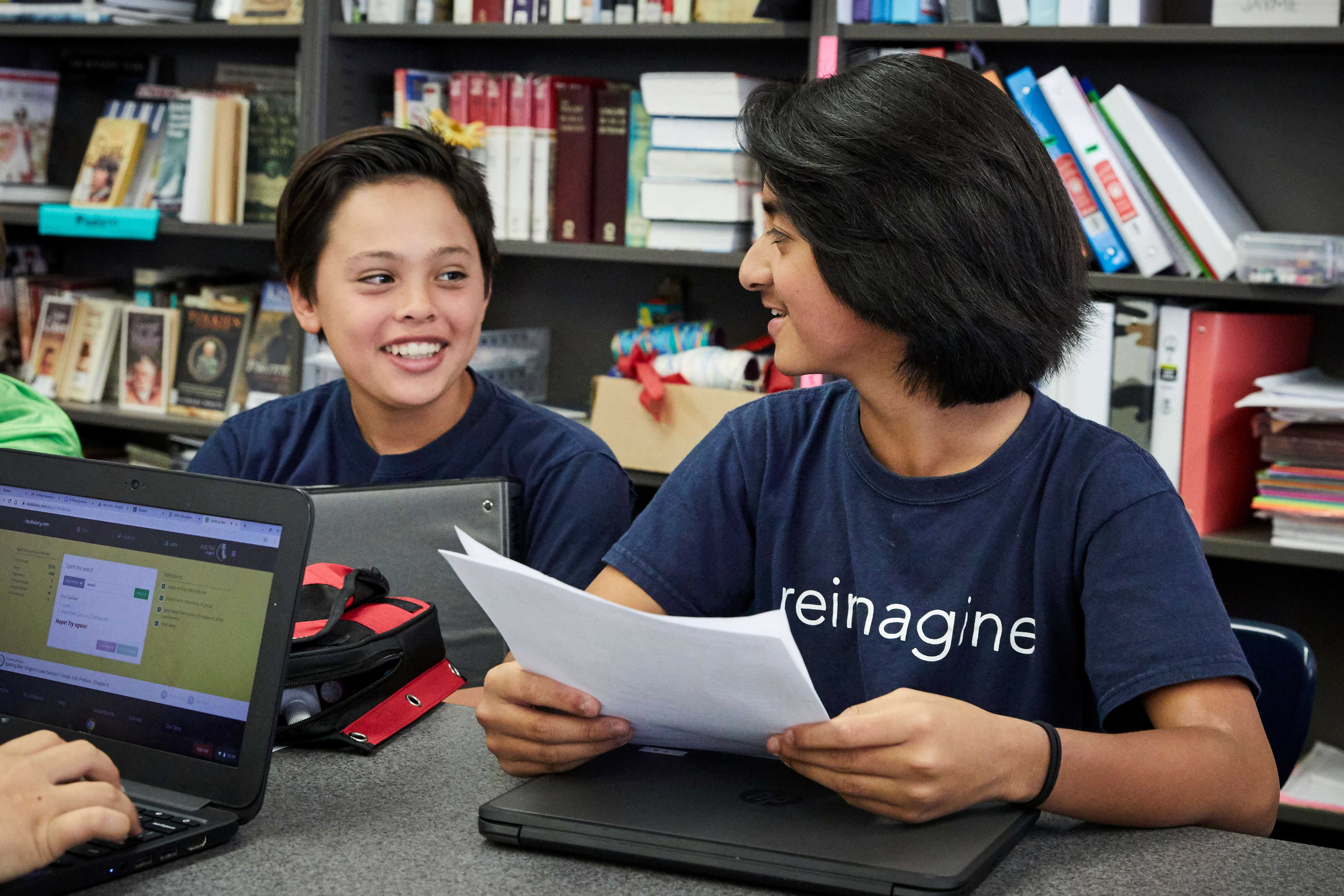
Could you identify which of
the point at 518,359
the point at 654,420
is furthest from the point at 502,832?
the point at 518,359

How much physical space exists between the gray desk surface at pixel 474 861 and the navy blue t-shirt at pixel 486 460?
517 millimetres

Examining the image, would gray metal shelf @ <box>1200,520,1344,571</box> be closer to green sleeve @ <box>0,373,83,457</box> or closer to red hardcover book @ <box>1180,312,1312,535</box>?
red hardcover book @ <box>1180,312,1312,535</box>

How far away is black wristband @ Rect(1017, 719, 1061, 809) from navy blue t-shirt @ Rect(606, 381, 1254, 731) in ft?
0.41

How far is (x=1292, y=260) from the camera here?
6.10ft

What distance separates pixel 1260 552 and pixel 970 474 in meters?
1.09

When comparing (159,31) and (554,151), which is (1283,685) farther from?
(159,31)

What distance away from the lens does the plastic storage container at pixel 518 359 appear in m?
2.49

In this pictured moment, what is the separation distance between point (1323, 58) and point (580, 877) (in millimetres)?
1941

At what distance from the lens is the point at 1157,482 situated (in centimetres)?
99

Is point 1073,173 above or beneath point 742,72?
beneath

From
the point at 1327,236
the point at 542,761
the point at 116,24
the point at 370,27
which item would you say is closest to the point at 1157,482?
the point at 542,761

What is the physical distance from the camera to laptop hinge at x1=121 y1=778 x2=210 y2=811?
806 mm

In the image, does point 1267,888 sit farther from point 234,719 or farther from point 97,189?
point 97,189

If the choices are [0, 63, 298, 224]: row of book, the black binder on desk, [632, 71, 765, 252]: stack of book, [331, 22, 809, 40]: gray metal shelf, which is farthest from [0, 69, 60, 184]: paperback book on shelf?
the black binder on desk
